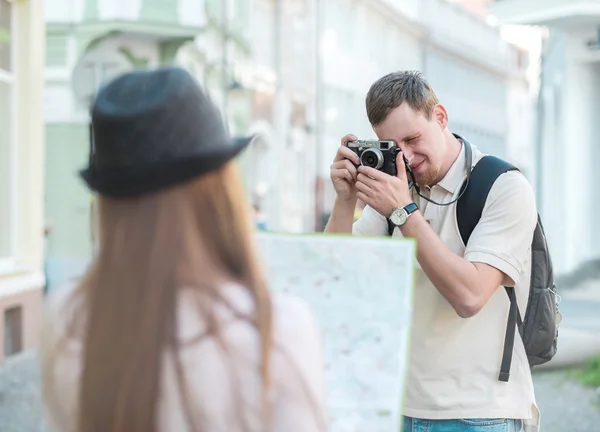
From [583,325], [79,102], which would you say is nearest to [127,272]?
[583,325]

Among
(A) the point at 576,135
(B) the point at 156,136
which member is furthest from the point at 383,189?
(A) the point at 576,135

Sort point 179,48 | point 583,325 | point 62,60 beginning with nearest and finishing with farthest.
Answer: point 583,325
point 62,60
point 179,48

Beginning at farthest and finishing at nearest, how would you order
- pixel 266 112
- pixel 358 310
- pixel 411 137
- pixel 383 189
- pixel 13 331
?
1. pixel 266 112
2. pixel 13 331
3. pixel 411 137
4. pixel 383 189
5. pixel 358 310

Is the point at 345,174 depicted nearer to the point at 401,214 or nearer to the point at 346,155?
the point at 346,155

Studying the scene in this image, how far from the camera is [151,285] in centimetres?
142

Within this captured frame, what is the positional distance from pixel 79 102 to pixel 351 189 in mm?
15198

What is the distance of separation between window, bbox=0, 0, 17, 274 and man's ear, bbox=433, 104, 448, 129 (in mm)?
8510

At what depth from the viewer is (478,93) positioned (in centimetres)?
5444

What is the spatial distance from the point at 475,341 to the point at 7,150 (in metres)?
8.89

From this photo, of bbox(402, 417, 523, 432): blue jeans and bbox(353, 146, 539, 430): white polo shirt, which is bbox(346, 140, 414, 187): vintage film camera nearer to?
bbox(353, 146, 539, 430): white polo shirt

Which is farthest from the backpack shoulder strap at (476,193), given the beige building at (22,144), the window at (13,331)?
the beige building at (22,144)

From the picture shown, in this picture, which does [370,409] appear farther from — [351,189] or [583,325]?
[583,325]

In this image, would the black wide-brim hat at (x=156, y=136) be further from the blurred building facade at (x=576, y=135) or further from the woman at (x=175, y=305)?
the blurred building facade at (x=576, y=135)

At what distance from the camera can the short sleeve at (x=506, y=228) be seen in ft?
7.63
